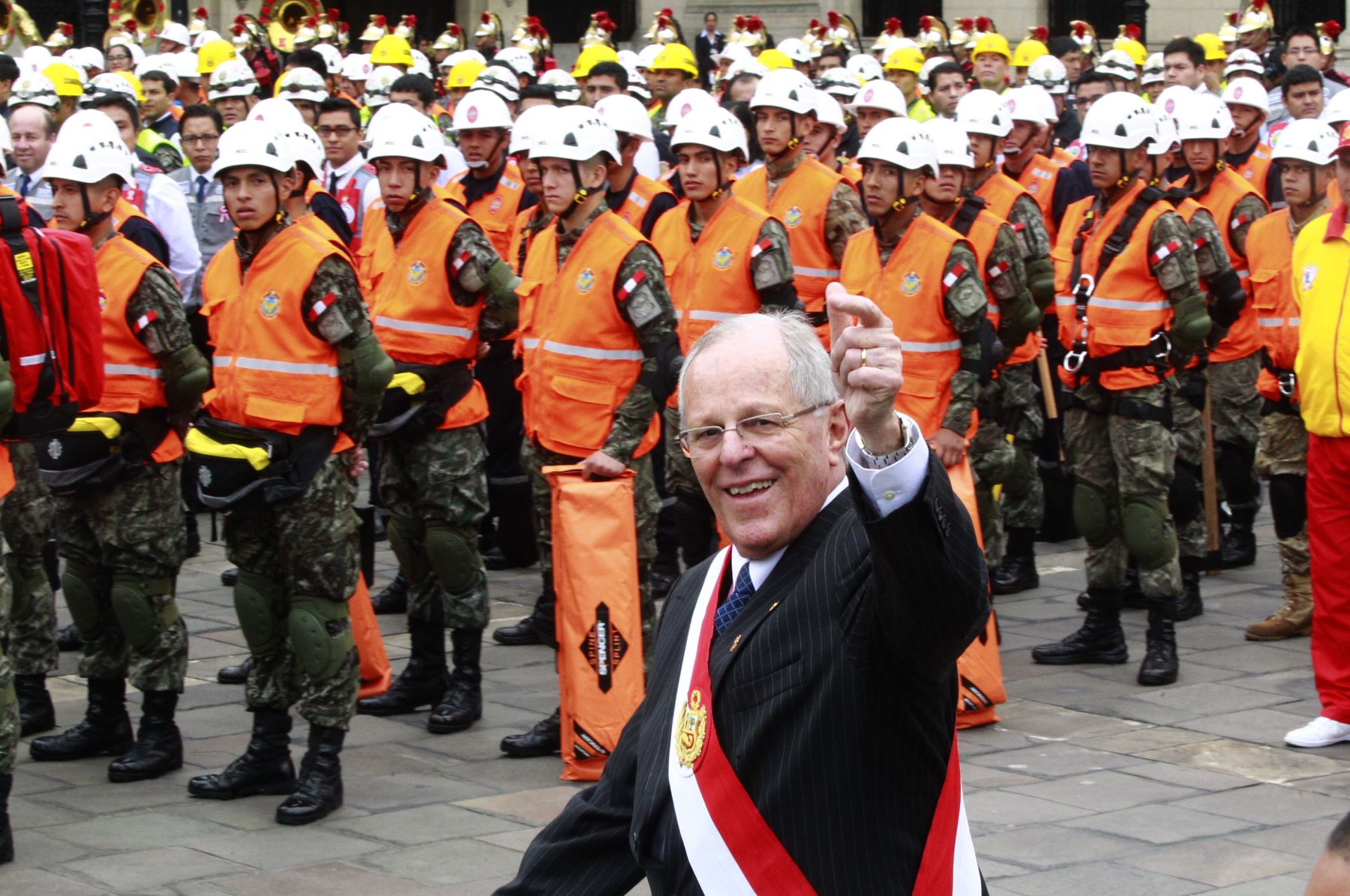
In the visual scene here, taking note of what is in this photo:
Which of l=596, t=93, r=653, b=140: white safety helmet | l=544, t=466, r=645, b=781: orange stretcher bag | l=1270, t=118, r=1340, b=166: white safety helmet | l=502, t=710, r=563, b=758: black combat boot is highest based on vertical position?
l=596, t=93, r=653, b=140: white safety helmet

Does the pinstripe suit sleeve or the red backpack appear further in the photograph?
the red backpack

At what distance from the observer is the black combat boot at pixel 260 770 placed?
6840 mm

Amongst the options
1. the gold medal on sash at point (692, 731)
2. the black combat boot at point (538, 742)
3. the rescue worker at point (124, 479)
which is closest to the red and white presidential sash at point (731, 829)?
the gold medal on sash at point (692, 731)

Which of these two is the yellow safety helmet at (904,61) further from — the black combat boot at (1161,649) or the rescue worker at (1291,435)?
the black combat boot at (1161,649)

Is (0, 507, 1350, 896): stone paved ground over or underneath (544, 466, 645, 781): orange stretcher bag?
underneath

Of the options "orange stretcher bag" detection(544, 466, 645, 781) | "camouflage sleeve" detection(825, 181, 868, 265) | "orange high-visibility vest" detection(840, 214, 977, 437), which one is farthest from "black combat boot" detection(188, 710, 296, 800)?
"camouflage sleeve" detection(825, 181, 868, 265)

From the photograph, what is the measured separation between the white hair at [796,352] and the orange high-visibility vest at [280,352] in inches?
146

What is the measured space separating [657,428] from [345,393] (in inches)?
56.9

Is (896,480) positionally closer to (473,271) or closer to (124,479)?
(124,479)

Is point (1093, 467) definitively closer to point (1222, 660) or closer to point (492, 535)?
point (1222, 660)

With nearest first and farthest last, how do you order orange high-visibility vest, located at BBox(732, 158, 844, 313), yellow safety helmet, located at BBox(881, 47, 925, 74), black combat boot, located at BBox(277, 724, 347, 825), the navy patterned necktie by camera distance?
1. the navy patterned necktie
2. black combat boot, located at BBox(277, 724, 347, 825)
3. orange high-visibility vest, located at BBox(732, 158, 844, 313)
4. yellow safety helmet, located at BBox(881, 47, 925, 74)

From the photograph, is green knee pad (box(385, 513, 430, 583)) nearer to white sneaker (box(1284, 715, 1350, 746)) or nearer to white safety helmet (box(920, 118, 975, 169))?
white safety helmet (box(920, 118, 975, 169))

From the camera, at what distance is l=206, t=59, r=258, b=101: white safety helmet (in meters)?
13.0

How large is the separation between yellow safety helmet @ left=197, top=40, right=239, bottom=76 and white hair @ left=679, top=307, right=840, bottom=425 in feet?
44.5
